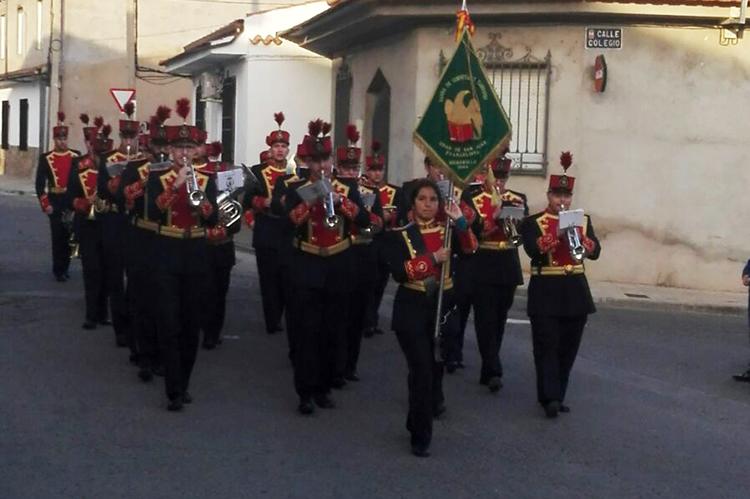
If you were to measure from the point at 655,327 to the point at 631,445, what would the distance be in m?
5.68

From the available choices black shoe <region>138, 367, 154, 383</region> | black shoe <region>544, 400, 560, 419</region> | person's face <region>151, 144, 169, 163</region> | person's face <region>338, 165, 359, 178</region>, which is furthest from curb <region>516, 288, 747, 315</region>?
person's face <region>151, 144, 169, 163</region>

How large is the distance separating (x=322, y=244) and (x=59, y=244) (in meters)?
7.09

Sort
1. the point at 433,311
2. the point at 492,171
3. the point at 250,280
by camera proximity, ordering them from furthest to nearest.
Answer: the point at 250,280, the point at 492,171, the point at 433,311

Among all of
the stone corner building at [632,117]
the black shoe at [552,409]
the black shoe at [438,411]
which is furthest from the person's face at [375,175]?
the stone corner building at [632,117]

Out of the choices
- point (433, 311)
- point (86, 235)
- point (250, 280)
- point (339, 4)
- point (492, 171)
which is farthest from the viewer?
point (339, 4)

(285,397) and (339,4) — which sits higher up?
(339,4)

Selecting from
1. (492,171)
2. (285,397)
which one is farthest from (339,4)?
(285,397)

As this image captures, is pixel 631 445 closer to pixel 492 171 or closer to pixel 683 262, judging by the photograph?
pixel 492 171

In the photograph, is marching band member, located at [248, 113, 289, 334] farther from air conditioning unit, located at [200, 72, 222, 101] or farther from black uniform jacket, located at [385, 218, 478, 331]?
air conditioning unit, located at [200, 72, 222, 101]

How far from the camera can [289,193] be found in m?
8.69

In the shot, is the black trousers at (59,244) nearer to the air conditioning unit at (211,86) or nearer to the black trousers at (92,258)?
the black trousers at (92,258)

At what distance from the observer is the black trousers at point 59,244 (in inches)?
573

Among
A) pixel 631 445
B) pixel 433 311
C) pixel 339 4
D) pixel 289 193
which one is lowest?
pixel 631 445

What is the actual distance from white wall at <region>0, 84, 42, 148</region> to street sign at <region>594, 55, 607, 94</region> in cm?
3028
